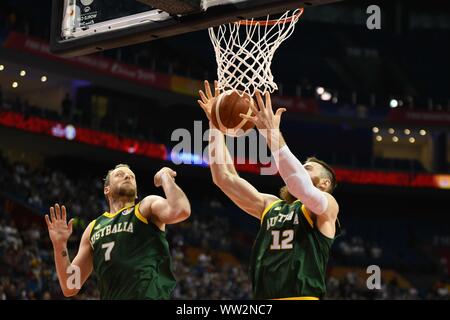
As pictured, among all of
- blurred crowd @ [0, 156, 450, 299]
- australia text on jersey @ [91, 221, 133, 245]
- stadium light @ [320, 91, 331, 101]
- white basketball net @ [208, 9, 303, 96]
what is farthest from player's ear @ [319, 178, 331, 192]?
stadium light @ [320, 91, 331, 101]

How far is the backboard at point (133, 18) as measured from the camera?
4848mm

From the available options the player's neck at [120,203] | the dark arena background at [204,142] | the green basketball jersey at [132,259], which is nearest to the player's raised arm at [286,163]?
the green basketball jersey at [132,259]

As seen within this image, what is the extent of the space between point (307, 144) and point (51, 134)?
439 inches

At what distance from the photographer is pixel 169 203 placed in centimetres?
504

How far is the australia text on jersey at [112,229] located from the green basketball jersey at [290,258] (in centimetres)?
86

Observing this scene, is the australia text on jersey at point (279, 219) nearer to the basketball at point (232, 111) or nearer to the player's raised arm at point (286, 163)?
the player's raised arm at point (286, 163)

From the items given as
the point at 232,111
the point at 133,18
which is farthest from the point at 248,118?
the point at 133,18

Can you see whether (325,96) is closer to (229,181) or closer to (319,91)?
(319,91)

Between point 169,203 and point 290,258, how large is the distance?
794 mm

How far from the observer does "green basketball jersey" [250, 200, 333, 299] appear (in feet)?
15.8

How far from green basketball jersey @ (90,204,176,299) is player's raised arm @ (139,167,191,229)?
0.47 ft

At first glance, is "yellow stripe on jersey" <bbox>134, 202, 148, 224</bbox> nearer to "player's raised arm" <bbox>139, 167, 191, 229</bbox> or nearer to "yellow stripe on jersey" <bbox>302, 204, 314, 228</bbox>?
"player's raised arm" <bbox>139, 167, 191, 229</bbox>

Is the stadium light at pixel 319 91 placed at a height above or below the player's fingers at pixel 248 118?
above
